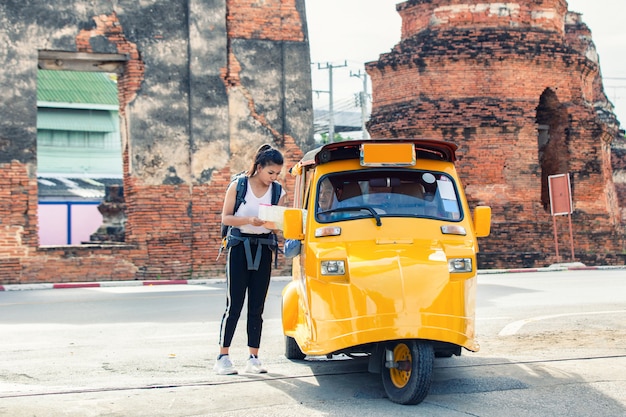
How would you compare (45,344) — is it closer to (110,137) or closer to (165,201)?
(165,201)

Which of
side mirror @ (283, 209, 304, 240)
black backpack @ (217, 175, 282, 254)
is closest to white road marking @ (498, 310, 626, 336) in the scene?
black backpack @ (217, 175, 282, 254)

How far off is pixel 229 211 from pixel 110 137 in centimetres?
5092

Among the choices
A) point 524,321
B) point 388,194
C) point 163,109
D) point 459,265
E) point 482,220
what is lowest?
point 524,321

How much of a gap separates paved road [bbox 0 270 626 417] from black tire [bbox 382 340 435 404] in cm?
8

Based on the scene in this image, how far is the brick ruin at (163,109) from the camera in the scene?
1909 cm

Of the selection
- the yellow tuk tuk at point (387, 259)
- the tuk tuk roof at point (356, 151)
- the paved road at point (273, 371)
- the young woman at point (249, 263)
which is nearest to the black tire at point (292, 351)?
the paved road at point (273, 371)

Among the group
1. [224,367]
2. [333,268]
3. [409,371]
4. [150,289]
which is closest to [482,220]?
[333,268]

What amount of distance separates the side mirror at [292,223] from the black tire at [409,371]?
42.4 inches

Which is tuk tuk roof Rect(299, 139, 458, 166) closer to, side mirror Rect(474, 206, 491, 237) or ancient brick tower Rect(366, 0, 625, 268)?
side mirror Rect(474, 206, 491, 237)

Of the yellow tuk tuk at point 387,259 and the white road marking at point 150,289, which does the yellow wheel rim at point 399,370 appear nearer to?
the yellow tuk tuk at point 387,259

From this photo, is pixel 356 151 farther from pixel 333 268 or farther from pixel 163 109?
pixel 163 109

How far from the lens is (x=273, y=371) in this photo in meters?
7.24

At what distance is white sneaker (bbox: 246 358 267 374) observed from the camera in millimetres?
7090

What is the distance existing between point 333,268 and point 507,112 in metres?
22.9
